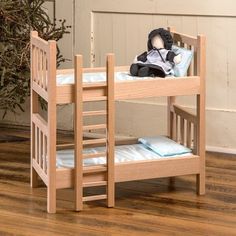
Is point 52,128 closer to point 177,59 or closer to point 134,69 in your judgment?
point 134,69

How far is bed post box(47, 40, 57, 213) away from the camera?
249cm

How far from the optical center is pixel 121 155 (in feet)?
A: 9.17

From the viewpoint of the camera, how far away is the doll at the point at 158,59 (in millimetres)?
2775

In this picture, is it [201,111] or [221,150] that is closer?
[201,111]

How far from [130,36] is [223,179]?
1030 mm

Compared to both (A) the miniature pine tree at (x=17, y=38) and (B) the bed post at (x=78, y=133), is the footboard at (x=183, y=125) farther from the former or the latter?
(A) the miniature pine tree at (x=17, y=38)

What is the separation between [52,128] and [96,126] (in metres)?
0.17

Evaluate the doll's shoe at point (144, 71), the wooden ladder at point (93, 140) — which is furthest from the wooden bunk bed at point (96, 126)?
the doll's shoe at point (144, 71)

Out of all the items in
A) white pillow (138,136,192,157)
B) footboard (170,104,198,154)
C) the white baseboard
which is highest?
Result: footboard (170,104,198,154)

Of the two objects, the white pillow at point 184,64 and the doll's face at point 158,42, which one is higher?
the doll's face at point 158,42


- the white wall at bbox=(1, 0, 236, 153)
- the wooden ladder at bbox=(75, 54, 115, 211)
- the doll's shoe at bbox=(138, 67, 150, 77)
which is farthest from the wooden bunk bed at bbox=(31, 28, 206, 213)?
the white wall at bbox=(1, 0, 236, 153)

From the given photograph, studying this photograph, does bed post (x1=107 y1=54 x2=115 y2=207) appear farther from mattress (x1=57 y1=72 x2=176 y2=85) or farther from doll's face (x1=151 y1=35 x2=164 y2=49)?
doll's face (x1=151 y1=35 x2=164 y2=49)

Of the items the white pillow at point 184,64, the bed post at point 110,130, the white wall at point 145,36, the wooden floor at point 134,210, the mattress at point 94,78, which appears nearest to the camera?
the wooden floor at point 134,210

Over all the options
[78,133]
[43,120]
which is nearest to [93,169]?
[78,133]
